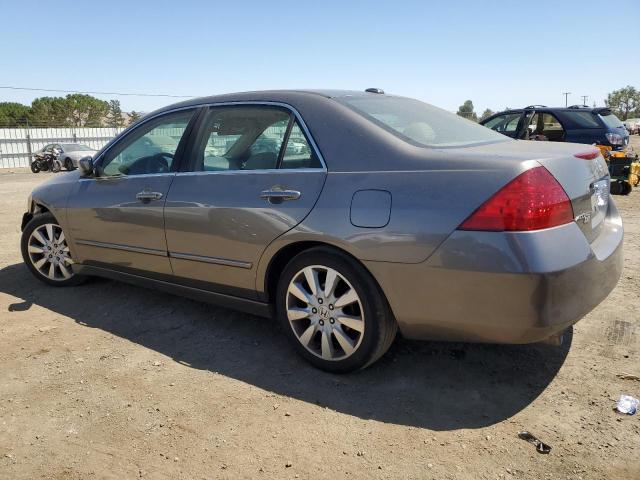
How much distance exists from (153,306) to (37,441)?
181 cm

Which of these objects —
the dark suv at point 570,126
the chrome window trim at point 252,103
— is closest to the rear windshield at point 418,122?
the chrome window trim at point 252,103

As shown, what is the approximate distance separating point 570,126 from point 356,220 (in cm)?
916

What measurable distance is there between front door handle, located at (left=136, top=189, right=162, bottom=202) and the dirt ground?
0.94 metres

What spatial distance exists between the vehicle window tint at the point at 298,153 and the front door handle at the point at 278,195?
0.18 metres

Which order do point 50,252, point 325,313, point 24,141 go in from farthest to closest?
point 24,141 < point 50,252 < point 325,313

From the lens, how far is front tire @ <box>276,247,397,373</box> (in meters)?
2.81

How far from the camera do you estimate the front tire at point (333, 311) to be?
2812 millimetres

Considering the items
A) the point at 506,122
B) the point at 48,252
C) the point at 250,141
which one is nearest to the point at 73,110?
the point at 506,122

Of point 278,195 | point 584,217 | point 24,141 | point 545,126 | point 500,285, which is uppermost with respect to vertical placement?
point 24,141

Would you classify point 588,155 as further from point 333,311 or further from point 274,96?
point 274,96

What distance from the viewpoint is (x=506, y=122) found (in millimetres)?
11000

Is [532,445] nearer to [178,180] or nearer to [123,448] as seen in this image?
[123,448]

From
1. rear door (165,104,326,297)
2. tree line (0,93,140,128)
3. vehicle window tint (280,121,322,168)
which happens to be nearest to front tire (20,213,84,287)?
rear door (165,104,326,297)

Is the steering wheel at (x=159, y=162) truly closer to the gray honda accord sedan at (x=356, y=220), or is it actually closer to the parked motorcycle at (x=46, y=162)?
the gray honda accord sedan at (x=356, y=220)
